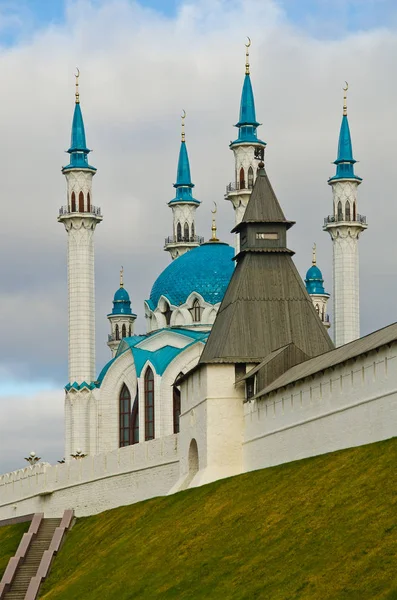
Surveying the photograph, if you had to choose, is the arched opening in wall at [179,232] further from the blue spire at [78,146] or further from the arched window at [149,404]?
the arched window at [149,404]

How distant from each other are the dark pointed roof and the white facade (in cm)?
2601

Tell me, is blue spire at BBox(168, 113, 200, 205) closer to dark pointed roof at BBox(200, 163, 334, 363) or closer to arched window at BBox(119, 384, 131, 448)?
arched window at BBox(119, 384, 131, 448)

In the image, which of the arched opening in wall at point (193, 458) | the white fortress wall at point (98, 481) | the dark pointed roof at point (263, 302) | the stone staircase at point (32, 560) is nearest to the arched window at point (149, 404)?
the white fortress wall at point (98, 481)

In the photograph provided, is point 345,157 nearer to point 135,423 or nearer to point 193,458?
point 135,423

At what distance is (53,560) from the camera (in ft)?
191

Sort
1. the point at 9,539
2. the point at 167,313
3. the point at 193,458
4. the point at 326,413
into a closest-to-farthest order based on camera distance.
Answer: the point at 326,413 → the point at 193,458 → the point at 9,539 → the point at 167,313

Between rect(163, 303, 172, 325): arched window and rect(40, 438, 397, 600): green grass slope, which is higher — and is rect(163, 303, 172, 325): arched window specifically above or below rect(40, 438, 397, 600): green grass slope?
above

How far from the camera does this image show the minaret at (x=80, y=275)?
279 feet

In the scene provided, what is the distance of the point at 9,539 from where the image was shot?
224 feet

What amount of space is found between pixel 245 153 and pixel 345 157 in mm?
5920

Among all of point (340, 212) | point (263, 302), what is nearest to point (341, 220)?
point (340, 212)

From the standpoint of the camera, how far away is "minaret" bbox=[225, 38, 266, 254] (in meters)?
83.6

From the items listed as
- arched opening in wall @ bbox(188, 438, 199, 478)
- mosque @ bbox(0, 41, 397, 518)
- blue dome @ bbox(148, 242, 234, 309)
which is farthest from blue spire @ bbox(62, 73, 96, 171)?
arched opening in wall @ bbox(188, 438, 199, 478)

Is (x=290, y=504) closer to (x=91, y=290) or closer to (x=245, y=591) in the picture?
(x=245, y=591)
